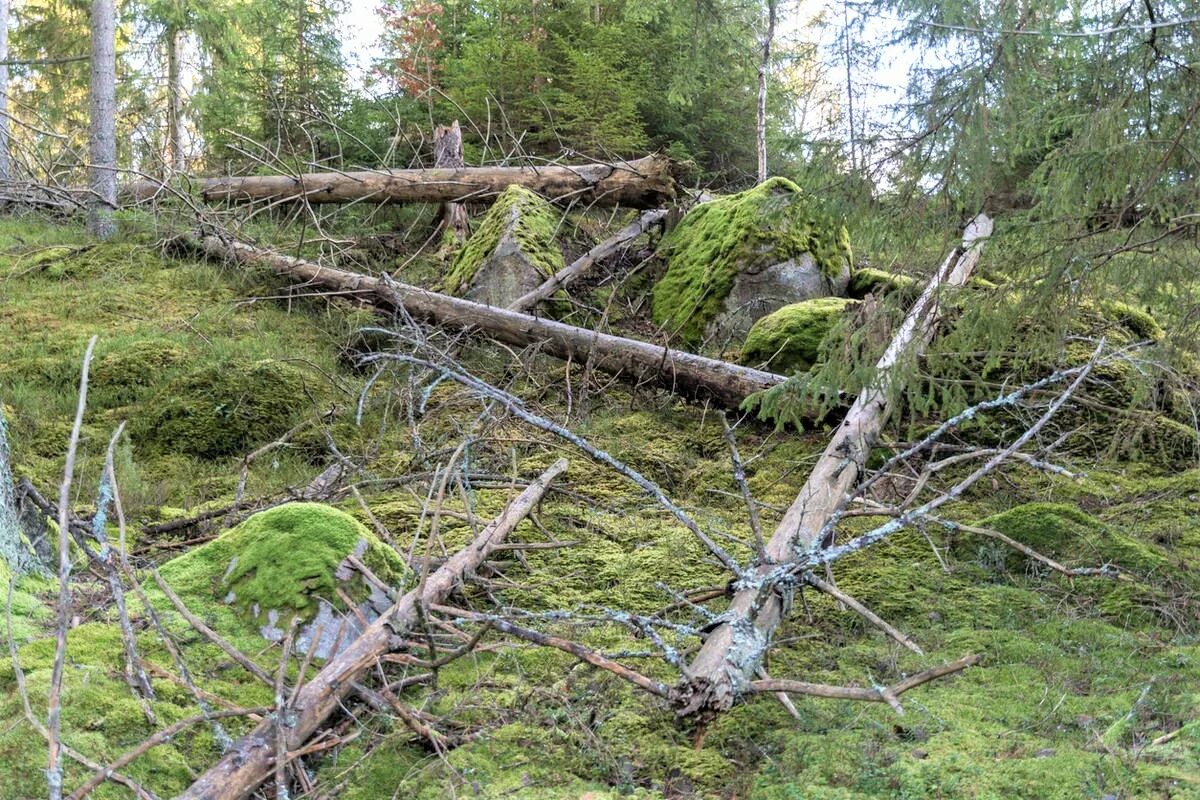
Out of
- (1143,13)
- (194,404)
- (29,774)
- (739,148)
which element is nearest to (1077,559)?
(1143,13)

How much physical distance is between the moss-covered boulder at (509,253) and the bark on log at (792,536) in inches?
164

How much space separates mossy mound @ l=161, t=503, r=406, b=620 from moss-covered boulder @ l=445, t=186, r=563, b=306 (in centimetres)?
502

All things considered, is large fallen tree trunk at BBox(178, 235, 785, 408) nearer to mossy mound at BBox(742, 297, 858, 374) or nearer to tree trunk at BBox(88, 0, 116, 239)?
mossy mound at BBox(742, 297, 858, 374)

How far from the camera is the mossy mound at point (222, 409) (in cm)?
A: 660

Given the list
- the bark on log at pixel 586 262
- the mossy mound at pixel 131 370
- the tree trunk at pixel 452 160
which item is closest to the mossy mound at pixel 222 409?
the mossy mound at pixel 131 370

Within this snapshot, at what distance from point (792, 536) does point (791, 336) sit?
142 inches

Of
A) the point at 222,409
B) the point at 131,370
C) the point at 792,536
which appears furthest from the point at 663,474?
the point at 131,370

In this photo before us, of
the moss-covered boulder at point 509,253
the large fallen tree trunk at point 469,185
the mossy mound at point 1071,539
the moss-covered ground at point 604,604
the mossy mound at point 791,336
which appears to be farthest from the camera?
the large fallen tree trunk at point 469,185

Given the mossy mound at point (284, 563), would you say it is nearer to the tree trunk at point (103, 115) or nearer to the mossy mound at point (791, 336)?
the mossy mound at point (791, 336)

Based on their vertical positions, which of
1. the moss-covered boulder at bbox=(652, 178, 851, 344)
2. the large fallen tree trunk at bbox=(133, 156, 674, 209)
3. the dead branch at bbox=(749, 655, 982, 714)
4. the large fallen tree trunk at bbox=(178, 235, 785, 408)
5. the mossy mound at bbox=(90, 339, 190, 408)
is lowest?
the dead branch at bbox=(749, 655, 982, 714)

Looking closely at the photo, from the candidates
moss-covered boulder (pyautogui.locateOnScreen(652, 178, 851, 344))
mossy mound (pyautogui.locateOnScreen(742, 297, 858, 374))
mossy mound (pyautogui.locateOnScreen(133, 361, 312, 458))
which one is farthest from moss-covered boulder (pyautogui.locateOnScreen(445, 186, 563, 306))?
mossy mound (pyautogui.locateOnScreen(742, 297, 858, 374))

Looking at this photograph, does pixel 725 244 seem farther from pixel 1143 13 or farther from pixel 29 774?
pixel 29 774

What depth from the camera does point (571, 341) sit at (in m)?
7.73

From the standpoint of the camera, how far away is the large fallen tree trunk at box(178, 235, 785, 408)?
7090 mm
